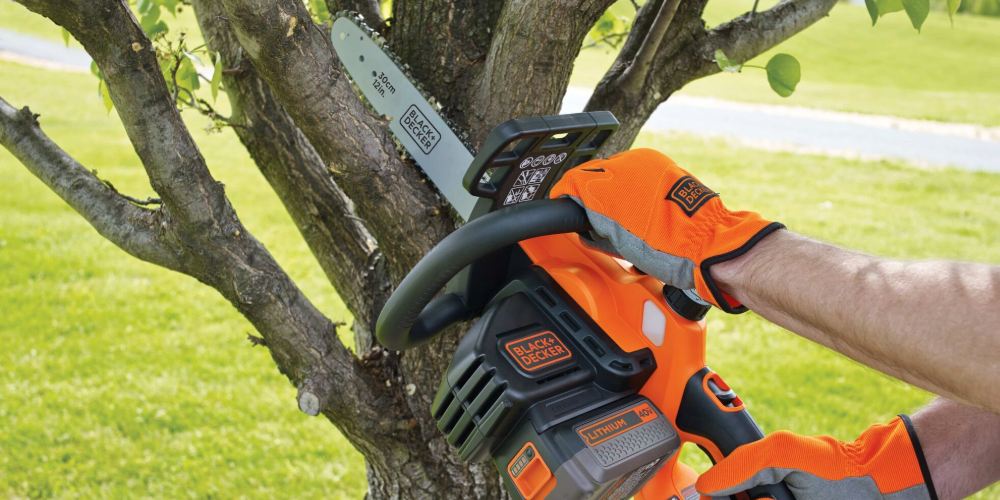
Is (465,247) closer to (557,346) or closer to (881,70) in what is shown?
(557,346)

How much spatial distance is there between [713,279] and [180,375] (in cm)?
377

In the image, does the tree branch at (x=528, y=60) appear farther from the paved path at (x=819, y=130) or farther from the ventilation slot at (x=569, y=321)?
the paved path at (x=819, y=130)

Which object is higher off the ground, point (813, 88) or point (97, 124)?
point (97, 124)

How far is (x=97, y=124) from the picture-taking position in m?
10.7

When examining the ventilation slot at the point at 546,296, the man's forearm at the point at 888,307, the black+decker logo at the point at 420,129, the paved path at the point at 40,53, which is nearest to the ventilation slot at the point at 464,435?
the ventilation slot at the point at 546,296

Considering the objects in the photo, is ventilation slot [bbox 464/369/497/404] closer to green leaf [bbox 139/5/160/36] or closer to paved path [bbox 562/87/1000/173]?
green leaf [bbox 139/5/160/36]

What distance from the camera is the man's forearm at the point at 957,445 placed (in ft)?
3.96

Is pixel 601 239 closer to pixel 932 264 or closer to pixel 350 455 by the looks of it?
pixel 932 264

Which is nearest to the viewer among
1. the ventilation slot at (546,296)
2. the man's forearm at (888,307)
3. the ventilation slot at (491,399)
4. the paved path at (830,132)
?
the man's forearm at (888,307)

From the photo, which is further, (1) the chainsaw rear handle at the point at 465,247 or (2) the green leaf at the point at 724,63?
(2) the green leaf at the point at 724,63

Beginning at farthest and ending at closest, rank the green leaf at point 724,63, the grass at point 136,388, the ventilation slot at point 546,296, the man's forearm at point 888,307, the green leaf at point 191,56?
1. the grass at point 136,388
2. the green leaf at point 191,56
3. the green leaf at point 724,63
4. the ventilation slot at point 546,296
5. the man's forearm at point 888,307

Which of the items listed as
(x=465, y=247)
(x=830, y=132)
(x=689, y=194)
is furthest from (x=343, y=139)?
(x=830, y=132)

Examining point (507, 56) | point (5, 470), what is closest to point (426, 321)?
point (507, 56)

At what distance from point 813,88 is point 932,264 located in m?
21.1
